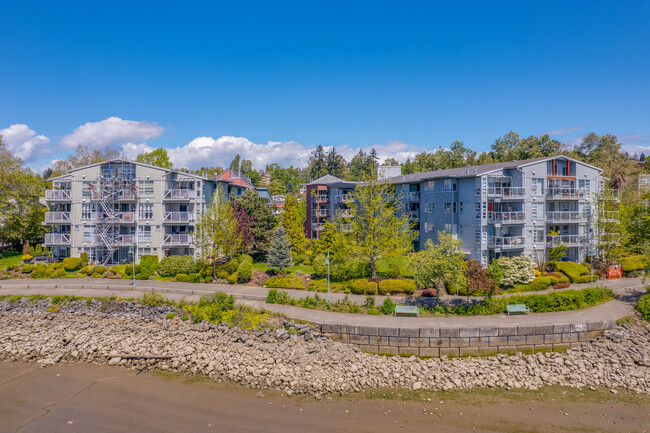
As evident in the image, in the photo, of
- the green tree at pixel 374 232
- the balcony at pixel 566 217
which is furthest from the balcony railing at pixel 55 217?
the balcony at pixel 566 217

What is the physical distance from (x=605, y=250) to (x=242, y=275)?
116 ft

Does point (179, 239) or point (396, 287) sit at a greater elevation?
point (179, 239)

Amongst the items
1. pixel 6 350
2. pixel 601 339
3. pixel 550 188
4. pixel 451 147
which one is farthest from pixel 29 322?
pixel 451 147

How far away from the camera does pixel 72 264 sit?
4025cm

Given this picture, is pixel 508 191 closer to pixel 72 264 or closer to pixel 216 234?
pixel 216 234

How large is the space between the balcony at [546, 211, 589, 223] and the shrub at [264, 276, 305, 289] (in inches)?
1053

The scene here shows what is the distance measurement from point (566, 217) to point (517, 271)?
13.8 metres

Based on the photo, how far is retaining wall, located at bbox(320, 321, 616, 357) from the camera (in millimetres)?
23031

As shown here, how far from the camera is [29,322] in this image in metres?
28.9

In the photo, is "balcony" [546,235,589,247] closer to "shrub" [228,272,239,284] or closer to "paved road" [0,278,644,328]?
"paved road" [0,278,644,328]

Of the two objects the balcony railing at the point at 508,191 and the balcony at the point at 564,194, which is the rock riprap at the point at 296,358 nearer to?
the balcony railing at the point at 508,191

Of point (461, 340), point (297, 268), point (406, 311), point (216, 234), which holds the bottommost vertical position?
point (461, 340)

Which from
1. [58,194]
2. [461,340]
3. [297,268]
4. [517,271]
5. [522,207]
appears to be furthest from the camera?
[58,194]

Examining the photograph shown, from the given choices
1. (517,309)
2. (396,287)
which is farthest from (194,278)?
(517,309)
